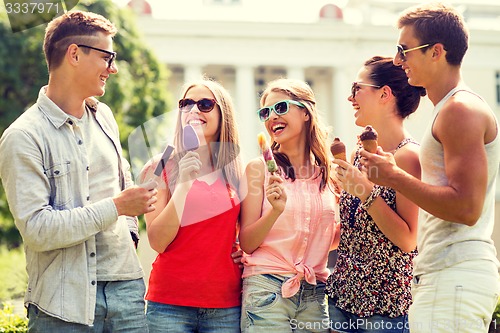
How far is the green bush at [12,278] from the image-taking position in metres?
10.2

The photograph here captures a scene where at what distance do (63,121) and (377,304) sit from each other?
1.61 metres

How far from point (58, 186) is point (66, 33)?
27.0 inches

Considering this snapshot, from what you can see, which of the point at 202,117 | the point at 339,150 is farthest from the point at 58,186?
the point at 339,150

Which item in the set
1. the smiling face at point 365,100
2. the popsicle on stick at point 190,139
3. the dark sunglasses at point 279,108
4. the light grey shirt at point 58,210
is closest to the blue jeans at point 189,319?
the light grey shirt at point 58,210

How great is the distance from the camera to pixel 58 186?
3014 mm

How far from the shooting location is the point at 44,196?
2.91 metres

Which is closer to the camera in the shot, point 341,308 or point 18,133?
point 18,133

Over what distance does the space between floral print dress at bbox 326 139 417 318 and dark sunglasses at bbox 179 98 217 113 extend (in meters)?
0.85

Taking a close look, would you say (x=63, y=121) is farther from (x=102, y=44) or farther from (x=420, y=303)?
(x=420, y=303)

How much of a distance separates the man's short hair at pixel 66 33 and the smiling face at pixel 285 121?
3.01ft

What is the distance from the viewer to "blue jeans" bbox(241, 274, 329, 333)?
10.6 ft

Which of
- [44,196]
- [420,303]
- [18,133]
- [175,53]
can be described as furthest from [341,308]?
[175,53]

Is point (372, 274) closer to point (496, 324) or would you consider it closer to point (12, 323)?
point (496, 324)

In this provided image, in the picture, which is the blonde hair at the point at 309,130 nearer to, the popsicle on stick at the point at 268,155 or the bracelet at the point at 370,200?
the popsicle on stick at the point at 268,155
